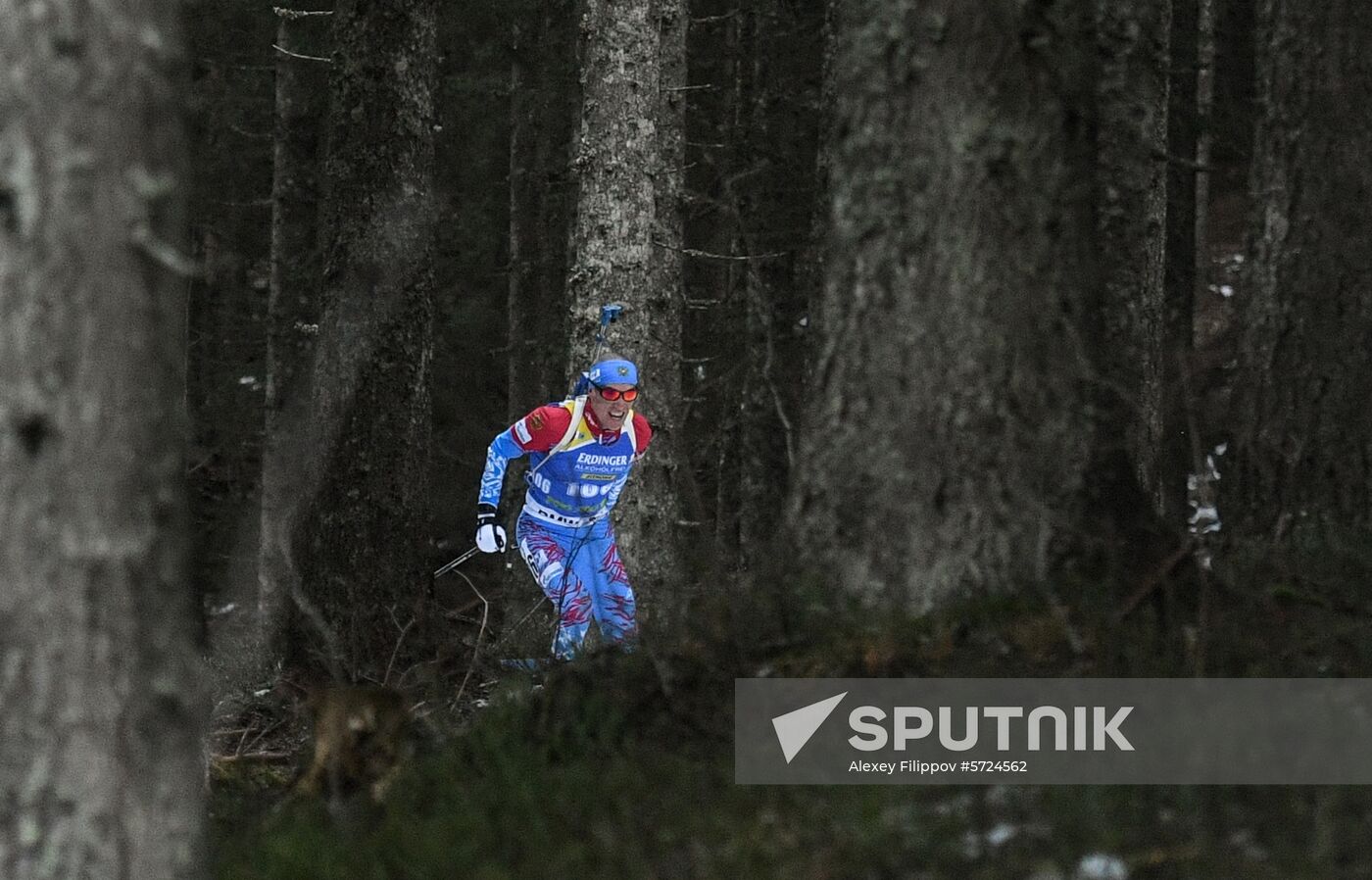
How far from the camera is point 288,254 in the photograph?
17.7 metres

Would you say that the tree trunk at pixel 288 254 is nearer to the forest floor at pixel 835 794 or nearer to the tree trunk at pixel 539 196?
the tree trunk at pixel 539 196

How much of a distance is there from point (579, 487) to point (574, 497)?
8cm

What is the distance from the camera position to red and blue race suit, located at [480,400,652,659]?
399 inches

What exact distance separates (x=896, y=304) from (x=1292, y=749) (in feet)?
5.99

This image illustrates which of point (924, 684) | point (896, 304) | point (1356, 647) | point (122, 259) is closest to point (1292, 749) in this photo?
point (1356, 647)

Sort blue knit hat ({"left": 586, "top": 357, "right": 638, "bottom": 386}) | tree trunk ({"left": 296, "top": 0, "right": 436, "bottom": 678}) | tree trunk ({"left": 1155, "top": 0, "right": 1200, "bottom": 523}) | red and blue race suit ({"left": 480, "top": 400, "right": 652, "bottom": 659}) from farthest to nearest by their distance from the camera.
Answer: tree trunk ({"left": 1155, "top": 0, "right": 1200, "bottom": 523}), tree trunk ({"left": 296, "top": 0, "right": 436, "bottom": 678}), red and blue race suit ({"left": 480, "top": 400, "right": 652, "bottom": 659}), blue knit hat ({"left": 586, "top": 357, "right": 638, "bottom": 386})

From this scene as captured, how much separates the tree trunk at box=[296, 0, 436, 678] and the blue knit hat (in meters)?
1.62

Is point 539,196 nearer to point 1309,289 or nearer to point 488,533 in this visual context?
point 488,533

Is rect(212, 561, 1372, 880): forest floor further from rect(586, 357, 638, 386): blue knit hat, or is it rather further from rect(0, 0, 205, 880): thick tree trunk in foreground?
rect(586, 357, 638, 386): blue knit hat

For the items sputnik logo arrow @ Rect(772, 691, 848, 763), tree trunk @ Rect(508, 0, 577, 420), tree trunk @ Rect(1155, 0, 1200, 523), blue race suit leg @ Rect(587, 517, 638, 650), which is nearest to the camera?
sputnik logo arrow @ Rect(772, 691, 848, 763)

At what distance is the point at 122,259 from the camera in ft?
13.5

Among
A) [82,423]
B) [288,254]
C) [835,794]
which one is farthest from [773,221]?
[82,423]

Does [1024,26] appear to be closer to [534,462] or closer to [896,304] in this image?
[896,304]

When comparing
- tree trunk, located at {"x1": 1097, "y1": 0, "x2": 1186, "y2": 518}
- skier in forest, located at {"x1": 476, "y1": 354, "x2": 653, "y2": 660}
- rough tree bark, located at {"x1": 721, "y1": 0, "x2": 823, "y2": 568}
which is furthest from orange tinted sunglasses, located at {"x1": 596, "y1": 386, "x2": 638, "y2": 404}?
rough tree bark, located at {"x1": 721, "y1": 0, "x2": 823, "y2": 568}
